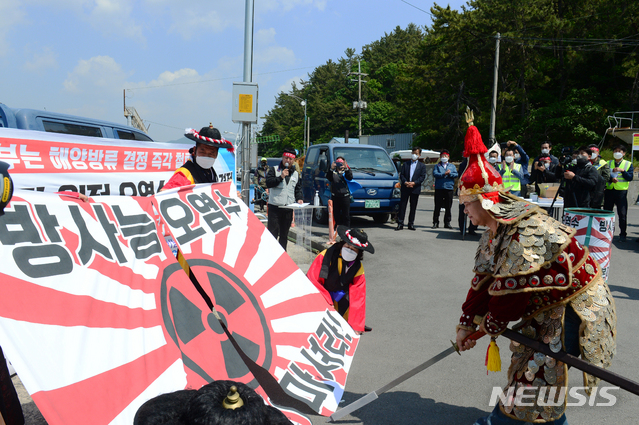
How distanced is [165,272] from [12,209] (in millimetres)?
756

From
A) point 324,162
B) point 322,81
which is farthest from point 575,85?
point 322,81

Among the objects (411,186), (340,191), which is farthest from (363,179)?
(340,191)

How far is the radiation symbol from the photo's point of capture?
7.07 feet

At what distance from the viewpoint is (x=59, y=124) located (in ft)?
17.6

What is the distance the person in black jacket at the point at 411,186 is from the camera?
1102 cm

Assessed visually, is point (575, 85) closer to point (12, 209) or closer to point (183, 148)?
point (183, 148)

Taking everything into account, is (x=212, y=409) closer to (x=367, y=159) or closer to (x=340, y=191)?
(x=340, y=191)

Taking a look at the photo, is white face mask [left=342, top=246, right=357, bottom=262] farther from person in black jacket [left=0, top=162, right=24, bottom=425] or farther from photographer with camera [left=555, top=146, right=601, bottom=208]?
photographer with camera [left=555, top=146, right=601, bottom=208]

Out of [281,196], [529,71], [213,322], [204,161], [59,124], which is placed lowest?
[213,322]

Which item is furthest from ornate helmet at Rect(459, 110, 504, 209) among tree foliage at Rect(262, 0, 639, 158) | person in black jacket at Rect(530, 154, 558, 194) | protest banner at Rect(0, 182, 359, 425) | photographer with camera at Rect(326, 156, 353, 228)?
tree foliage at Rect(262, 0, 639, 158)

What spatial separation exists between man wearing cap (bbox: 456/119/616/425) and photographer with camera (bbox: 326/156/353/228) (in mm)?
7376

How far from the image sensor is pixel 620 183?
30.7ft

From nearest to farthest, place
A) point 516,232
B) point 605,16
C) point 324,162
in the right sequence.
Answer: point 516,232
point 324,162
point 605,16

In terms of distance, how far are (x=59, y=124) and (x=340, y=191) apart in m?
5.87
